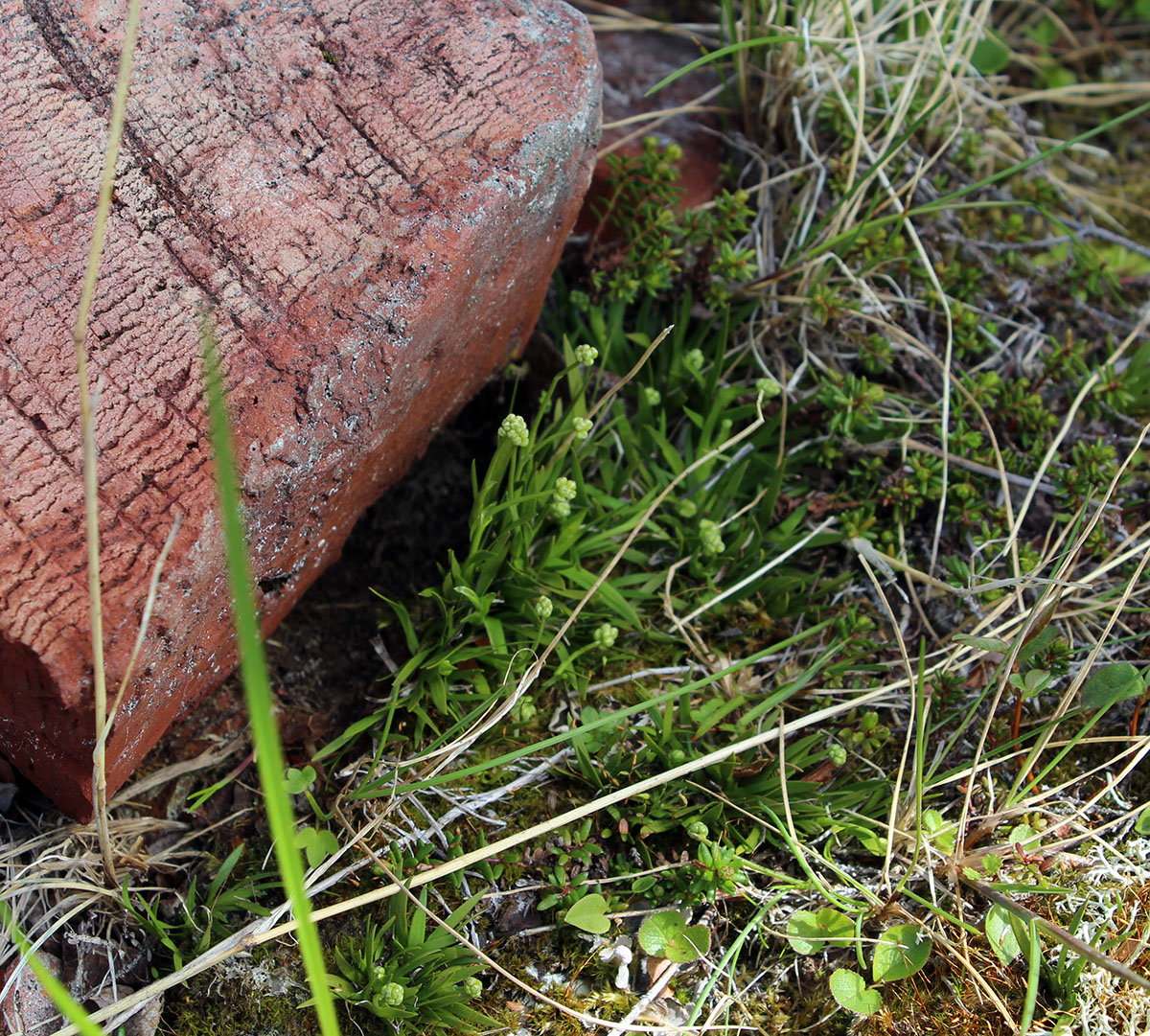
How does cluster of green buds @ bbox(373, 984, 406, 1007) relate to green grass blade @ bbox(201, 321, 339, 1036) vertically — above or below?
below

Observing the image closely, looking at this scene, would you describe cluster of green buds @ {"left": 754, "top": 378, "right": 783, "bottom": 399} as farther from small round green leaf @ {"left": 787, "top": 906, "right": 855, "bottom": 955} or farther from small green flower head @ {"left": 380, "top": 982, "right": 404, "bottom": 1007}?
small green flower head @ {"left": 380, "top": 982, "right": 404, "bottom": 1007}

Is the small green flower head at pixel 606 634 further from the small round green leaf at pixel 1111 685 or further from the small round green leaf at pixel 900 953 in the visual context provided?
the small round green leaf at pixel 1111 685

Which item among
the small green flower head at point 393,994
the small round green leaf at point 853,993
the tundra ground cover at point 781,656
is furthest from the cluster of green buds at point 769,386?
the small green flower head at point 393,994

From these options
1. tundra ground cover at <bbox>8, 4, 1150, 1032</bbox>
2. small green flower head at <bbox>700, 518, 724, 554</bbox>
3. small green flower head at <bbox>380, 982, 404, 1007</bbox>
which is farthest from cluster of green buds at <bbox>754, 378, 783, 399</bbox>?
small green flower head at <bbox>380, 982, 404, 1007</bbox>

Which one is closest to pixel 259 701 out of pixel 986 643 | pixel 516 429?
pixel 516 429

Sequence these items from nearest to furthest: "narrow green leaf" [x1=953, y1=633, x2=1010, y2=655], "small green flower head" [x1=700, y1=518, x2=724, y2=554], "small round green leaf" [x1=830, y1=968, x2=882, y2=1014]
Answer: "small round green leaf" [x1=830, y1=968, x2=882, y2=1014] < "narrow green leaf" [x1=953, y1=633, x2=1010, y2=655] < "small green flower head" [x1=700, y1=518, x2=724, y2=554]

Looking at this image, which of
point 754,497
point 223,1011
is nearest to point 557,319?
point 754,497

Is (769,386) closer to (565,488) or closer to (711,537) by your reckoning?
(711,537)
